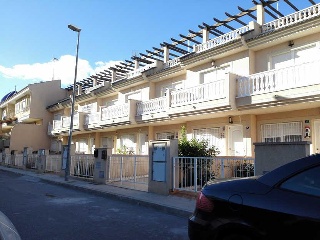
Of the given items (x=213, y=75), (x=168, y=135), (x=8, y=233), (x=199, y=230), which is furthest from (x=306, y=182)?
(x=168, y=135)

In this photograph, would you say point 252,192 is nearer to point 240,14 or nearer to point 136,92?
point 240,14

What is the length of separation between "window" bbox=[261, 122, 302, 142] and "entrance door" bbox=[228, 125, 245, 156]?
1.19 m

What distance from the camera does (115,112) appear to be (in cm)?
2209

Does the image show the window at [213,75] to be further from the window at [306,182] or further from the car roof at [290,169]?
the window at [306,182]

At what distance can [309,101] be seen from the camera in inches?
455

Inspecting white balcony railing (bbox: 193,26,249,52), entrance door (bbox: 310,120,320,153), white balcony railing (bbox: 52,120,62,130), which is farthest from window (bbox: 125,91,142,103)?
entrance door (bbox: 310,120,320,153)

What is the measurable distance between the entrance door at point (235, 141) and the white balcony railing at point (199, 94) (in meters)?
2.28

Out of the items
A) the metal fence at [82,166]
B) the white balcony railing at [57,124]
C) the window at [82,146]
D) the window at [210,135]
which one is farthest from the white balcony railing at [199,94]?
the white balcony railing at [57,124]

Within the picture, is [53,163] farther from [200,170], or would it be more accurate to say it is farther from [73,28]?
[200,170]

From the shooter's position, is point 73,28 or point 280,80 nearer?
point 280,80

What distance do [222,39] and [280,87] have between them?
547 cm

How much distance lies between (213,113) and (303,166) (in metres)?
12.2

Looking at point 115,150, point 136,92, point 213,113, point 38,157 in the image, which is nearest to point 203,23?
point 213,113

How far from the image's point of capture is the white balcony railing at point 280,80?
11.3 m
